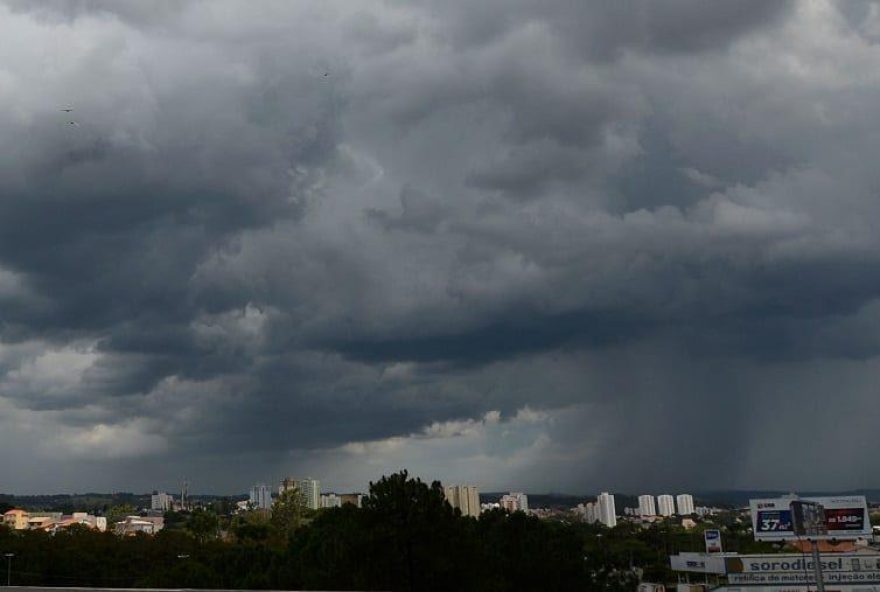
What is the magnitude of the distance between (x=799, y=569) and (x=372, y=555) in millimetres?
79817

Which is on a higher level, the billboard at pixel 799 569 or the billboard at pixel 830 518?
→ the billboard at pixel 830 518

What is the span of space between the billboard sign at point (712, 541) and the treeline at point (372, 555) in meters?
22.8

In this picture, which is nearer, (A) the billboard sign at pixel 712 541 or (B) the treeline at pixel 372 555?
(B) the treeline at pixel 372 555

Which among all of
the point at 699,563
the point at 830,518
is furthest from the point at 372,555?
the point at 830,518

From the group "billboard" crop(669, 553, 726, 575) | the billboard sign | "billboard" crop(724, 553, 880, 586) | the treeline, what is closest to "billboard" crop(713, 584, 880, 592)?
"billboard" crop(724, 553, 880, 586)

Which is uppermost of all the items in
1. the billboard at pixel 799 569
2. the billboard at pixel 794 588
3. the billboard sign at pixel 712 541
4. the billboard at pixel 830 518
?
the billboard at pixel 830 518

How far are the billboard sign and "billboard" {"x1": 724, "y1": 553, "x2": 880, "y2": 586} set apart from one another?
4.44 metres

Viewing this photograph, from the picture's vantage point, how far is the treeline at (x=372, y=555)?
122 ft

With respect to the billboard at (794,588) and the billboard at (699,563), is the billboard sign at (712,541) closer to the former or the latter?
the billboard at (699,563)

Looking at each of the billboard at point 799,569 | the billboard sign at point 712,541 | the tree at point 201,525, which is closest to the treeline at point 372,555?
the tree at point 201,525

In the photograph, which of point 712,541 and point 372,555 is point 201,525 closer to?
point 712,541

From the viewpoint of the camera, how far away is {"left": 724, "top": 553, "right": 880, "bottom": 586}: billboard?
99375 mm

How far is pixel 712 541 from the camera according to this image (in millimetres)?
106188

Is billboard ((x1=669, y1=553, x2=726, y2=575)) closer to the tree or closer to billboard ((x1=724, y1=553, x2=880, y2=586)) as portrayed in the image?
billboard ((x1=724, y1=553, x2=880, y2=586))
